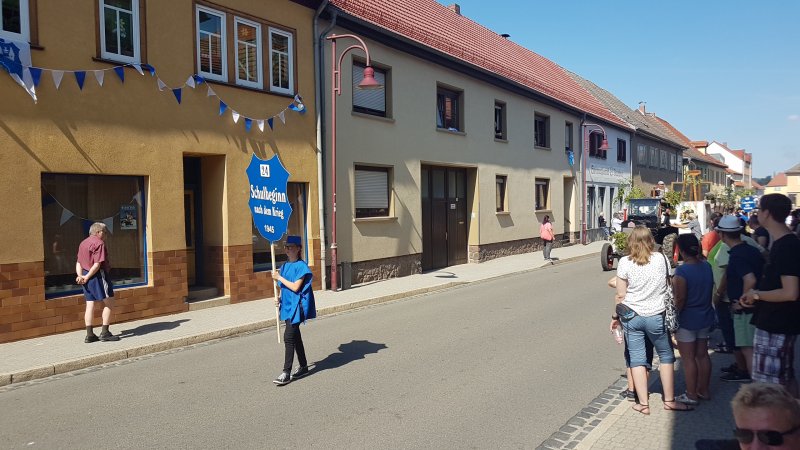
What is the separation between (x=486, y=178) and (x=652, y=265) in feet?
48.5

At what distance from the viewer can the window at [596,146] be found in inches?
1139

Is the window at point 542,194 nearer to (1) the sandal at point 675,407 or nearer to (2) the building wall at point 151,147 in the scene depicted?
(2) the building wall at point 151,147

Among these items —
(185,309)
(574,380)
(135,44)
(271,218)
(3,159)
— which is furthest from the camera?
(185,309)

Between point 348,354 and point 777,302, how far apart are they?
15.9 feet

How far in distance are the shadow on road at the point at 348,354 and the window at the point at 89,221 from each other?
13.9 feet

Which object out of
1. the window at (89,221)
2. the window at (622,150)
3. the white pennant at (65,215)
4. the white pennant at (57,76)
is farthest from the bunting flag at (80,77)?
the window at (622,150)

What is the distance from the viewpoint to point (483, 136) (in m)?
19.4

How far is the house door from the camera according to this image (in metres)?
17.2

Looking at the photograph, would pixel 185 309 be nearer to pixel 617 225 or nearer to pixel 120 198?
pixel 120 198

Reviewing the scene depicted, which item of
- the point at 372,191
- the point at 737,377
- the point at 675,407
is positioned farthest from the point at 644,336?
the point at 372,191

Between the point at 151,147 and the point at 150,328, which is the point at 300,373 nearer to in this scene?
the point at 150,328

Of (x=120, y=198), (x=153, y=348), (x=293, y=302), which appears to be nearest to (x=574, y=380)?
(x=293, y=302)

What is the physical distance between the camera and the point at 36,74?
8.22m

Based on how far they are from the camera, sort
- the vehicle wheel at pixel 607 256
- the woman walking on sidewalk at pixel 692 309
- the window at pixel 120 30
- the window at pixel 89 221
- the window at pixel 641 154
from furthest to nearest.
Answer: the window at pixel 641 154
the vehicle wheel at pixel 607 256
the window at pixel 120 30
the window at pixel 89 221
the woman walking on sidewalk at pixel 692 309
